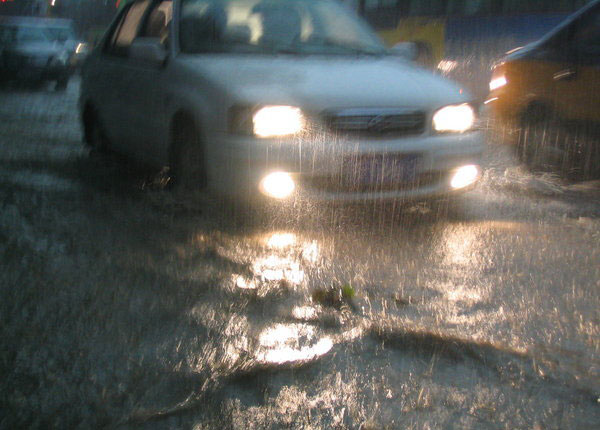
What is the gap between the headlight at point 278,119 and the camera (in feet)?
15.9

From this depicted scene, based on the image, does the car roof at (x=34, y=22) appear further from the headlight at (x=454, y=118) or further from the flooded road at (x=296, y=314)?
the headlight at (x=454, y=118)

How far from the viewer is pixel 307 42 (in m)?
6.07

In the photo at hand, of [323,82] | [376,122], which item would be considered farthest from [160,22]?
[376,122]

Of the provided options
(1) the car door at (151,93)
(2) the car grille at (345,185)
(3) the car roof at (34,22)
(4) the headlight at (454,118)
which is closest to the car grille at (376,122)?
(4) the headlight at (454,118)

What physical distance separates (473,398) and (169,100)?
3.51 m

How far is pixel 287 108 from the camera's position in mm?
4855

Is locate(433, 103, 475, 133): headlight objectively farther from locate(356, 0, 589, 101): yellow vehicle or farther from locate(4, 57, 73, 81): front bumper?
locate(4, 57, 73, 81): front bumper

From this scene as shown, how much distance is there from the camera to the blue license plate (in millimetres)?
4859

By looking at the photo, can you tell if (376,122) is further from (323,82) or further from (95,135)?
(95,135)

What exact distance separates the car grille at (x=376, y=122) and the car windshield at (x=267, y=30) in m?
1.16

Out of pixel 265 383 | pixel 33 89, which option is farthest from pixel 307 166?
pixel 33 89

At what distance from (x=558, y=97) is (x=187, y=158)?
12.4 ft

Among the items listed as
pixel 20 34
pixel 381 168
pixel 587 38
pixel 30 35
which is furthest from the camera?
pixel 30 35

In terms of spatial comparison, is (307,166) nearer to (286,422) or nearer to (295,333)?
(295,333)
